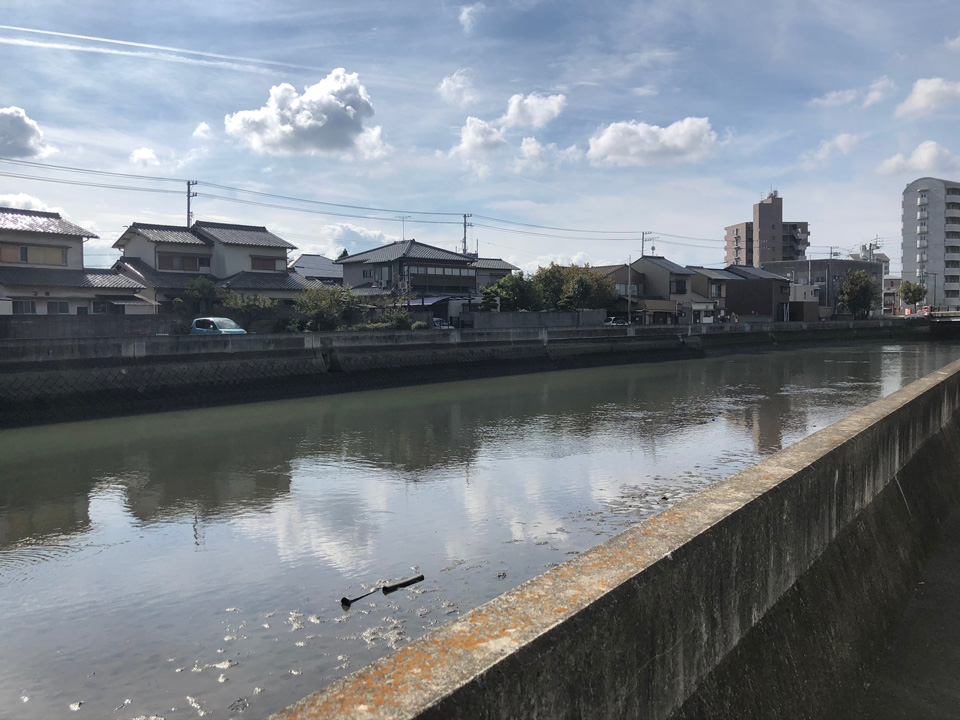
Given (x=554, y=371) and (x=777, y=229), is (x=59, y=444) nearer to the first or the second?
(x=554, y=371)

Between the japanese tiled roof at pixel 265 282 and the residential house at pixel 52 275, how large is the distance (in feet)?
15.3

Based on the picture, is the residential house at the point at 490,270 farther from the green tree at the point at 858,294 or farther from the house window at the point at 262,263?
the green tree at the point at 858,294

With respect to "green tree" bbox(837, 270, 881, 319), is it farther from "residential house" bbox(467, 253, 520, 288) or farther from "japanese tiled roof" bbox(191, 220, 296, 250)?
"japanese tiled roof" bbox(191, 220, 296, 250)

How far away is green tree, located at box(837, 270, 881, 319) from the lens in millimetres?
70125

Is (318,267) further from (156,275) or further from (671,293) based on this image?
(671,293)

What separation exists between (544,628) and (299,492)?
A: 30.5ft

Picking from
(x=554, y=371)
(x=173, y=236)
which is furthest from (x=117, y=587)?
(x=173, y=236)

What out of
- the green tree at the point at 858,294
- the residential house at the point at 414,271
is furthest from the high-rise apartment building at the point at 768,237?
the residential house at the point at 414,271

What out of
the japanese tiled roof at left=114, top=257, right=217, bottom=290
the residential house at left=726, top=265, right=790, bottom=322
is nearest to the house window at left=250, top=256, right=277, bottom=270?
the japanese tiled roof at left=114, top=257, right=217, bottom=290

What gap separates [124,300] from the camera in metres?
34.4

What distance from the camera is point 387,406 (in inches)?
829

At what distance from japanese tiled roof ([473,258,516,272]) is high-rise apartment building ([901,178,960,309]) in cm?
5540

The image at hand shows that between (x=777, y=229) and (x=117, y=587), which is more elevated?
(x=777, y=229)

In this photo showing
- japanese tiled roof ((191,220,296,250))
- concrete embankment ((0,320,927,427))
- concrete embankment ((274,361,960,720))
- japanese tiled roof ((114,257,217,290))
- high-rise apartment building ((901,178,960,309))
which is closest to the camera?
concrete embankment ((274,361,960,720))
